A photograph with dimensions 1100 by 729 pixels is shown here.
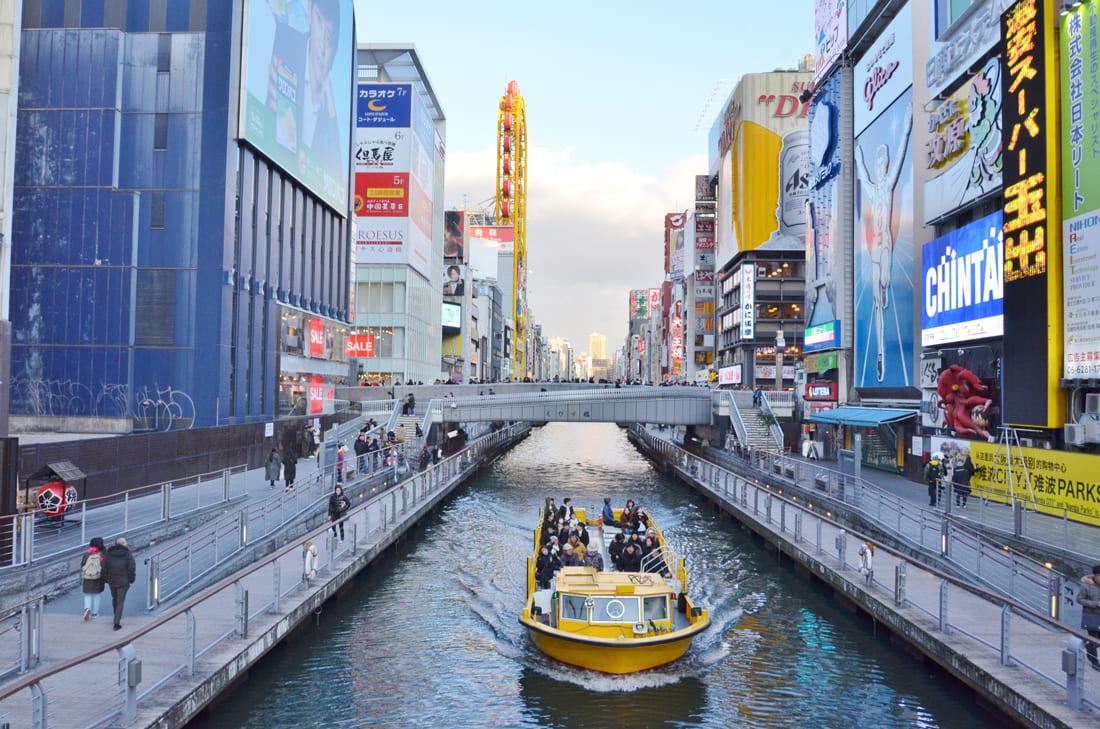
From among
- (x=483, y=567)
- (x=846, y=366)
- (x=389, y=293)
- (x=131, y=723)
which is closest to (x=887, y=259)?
(x=846, y=366)

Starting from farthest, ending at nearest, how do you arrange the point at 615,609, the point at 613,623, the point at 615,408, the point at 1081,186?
the point at 615,408, the point at 1081,186, the point at 615,609, the point at 613,623

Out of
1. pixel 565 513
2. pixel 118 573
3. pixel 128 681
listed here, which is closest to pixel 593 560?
pixel 565 513

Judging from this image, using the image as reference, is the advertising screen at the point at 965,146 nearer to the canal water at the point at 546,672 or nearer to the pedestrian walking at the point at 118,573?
the canal water at the point at 546,672

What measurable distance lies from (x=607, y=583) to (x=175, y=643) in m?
8.04

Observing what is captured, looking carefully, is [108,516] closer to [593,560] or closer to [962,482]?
[593,560]

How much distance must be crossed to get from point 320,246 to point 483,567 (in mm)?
35171

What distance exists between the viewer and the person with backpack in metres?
15.0

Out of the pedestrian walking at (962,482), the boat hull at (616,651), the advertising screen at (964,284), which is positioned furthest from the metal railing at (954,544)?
the advertising screen at (964,284)

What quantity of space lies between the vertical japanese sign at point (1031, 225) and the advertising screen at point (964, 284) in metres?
3.01

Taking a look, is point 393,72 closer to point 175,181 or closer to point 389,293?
point 389,293

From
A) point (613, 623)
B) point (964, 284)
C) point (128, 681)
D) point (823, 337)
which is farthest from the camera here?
point (823, 337)

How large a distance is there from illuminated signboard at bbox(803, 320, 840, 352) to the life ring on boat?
3935cm

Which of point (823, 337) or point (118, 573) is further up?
point (823, 337)

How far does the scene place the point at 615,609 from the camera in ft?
53.9
